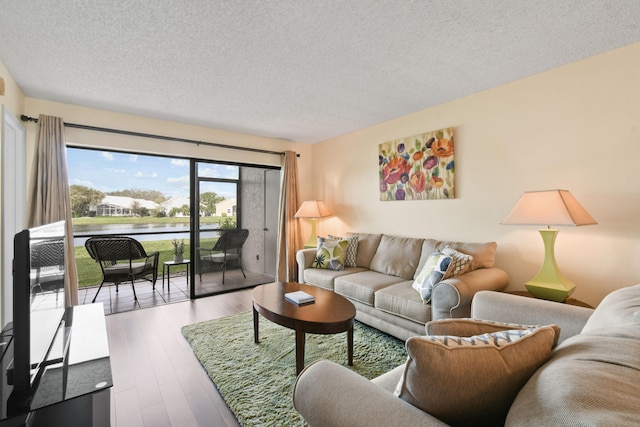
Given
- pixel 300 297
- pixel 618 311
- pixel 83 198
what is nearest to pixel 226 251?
pixel 300 297

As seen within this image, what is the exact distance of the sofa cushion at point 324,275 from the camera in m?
3.27

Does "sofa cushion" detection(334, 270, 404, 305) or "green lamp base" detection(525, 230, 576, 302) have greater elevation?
"green lamp base" detection(525, 230, 576, 302)

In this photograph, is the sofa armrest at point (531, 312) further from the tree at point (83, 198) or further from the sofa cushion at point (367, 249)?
the tree at point (83, 198)

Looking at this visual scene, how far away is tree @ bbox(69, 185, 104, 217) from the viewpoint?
4941mm

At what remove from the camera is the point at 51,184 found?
295 cm

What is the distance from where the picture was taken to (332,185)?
186 inches

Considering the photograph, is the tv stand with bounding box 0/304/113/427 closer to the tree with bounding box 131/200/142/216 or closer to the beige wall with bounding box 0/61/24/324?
the beige wall with bounding box 0/61/24/324

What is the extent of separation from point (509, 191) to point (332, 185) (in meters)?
2.55

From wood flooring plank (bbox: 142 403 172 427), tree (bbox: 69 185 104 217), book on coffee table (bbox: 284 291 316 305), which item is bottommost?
wood flooring plank (bbox: 142 403 172 427)

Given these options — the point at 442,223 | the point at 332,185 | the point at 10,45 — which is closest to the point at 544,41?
the point at 442,223

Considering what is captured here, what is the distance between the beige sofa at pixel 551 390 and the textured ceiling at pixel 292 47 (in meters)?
1.72

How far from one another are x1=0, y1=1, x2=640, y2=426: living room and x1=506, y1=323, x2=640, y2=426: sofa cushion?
1.94 m

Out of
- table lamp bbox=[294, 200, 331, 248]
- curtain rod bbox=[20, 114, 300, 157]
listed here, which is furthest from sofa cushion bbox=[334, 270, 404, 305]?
curtain rod bbox=[20, 114, 300, 157]

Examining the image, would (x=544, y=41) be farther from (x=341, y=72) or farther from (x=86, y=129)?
(x=86, y=129)
